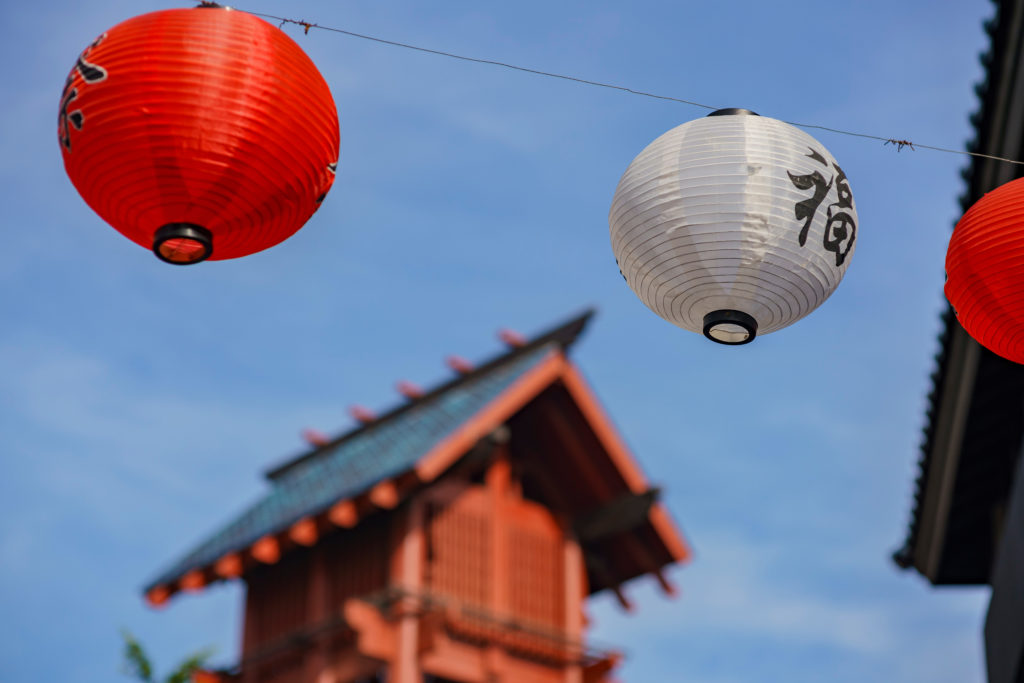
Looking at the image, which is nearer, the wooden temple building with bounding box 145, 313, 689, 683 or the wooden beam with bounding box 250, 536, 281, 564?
the wooden temple building with bounding box 145, 313, 689, 683

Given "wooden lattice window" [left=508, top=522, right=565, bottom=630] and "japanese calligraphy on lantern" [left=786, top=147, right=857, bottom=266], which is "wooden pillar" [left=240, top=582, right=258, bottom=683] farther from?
"japanese calligraphy on lantern" [left=786, top=147, right=857, bottom=266]

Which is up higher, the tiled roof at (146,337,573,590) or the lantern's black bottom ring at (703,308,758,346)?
the tiled roof at (146,337,573,590)

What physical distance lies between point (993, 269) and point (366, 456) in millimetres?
9978

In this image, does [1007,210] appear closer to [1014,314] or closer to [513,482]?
[1014,314]

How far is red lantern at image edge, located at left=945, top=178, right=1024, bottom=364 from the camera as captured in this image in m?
5.57

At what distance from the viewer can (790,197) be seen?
5.48 metres

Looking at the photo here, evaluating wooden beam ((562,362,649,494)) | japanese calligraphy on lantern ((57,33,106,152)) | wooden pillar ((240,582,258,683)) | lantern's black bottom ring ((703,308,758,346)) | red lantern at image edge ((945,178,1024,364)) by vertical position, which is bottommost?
lantern's black bottom ring ((703,308,758,346))

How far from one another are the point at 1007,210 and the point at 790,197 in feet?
3.13

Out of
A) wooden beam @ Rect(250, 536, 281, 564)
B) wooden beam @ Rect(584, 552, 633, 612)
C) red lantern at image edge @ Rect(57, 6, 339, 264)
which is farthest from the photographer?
wooden beam @ Rect(584, 552, 633, 612)

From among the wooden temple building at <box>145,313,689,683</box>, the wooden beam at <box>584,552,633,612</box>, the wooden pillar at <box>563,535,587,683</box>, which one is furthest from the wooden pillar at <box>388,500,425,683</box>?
the wooden beam at <box>584,552,633,612</box>

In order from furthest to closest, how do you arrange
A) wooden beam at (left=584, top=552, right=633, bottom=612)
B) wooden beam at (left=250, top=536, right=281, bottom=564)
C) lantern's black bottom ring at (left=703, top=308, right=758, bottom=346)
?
wooden beam at (left=584, top=552, right=633, bottom=612), wooden beam at (left=250, top=536, right=281, bottom=564), lantern's black bottom ring at (left=703, top=308, right=758, bottom=346)

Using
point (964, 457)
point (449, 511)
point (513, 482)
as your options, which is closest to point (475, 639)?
point (449, 511)

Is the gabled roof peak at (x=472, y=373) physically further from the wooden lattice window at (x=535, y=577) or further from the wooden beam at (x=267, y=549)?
the wooden beam at (x=267, y=549)

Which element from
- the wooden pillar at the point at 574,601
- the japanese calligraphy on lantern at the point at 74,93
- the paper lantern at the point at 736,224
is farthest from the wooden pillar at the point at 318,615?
the japanese calligraphy on lantern at the point at 74,93
